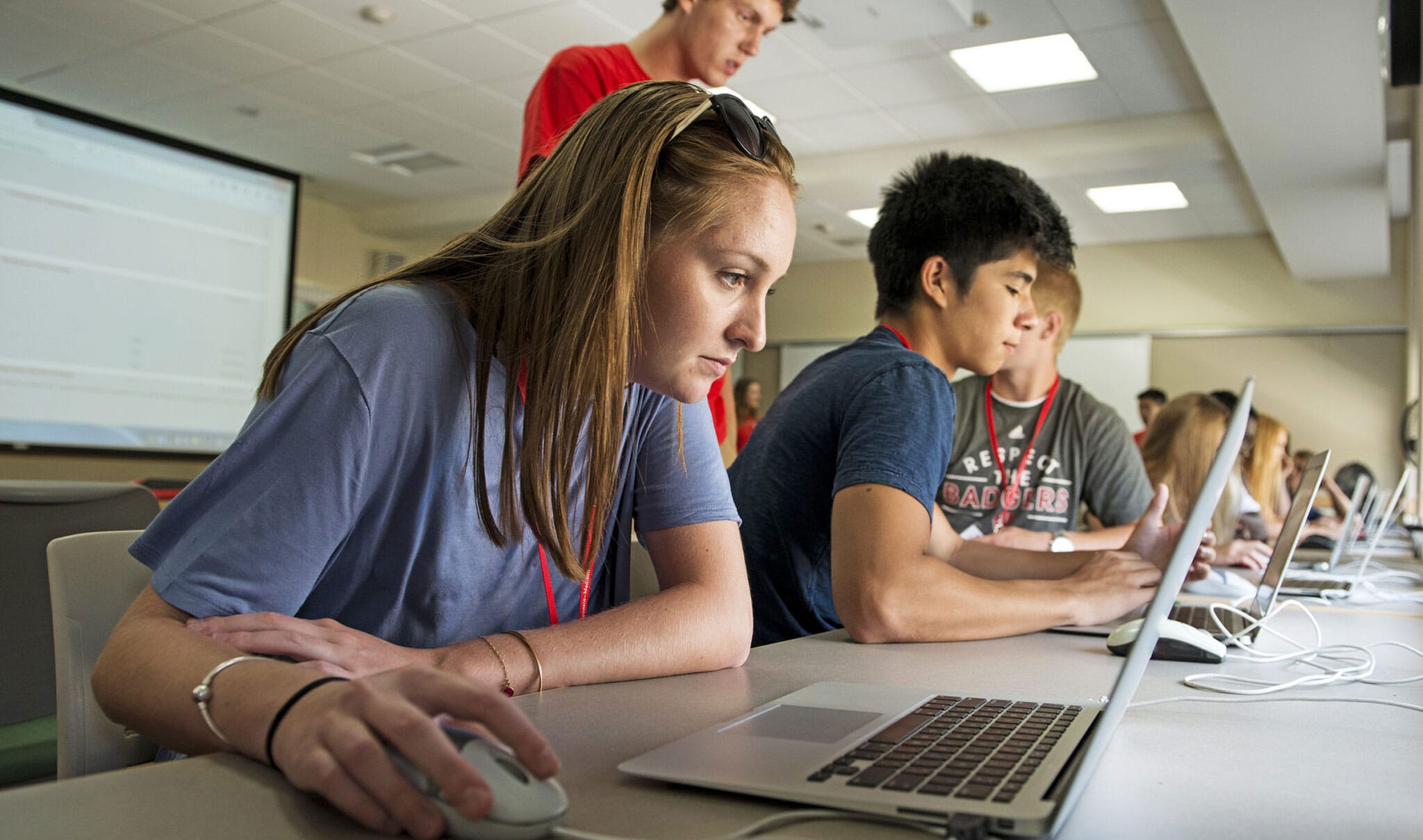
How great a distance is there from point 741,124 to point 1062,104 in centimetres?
527

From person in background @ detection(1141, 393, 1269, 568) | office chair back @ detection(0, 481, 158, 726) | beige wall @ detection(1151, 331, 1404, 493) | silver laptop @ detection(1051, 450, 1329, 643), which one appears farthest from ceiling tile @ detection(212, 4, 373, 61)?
beige wall @ detection(1151, 331, 1404, 493)

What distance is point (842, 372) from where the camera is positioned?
1.49m

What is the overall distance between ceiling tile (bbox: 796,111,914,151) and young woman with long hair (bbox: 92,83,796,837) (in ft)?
17.0

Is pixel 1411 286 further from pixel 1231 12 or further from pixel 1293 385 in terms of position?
pixel 1231 12

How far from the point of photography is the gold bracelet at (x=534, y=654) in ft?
2.85

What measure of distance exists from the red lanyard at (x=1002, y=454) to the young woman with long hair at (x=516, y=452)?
5.58 feet

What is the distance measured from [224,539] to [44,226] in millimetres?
4599

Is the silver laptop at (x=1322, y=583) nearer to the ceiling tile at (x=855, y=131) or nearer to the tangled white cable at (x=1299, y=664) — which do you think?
the tangled white cable at (x=1299, y=664)

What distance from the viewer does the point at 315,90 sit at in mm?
5684

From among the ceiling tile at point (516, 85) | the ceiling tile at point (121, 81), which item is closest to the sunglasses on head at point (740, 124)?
the ceiling tile at point (516, 85)

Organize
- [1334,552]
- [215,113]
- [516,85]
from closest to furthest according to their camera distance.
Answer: [1334,552]
[516,85]
[215,113]

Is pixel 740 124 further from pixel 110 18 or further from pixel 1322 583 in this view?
pixel 110 18

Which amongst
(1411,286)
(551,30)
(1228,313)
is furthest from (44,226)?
→ (1411,286)

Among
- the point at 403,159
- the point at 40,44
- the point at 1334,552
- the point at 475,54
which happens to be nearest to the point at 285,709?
the point at 1334,552
